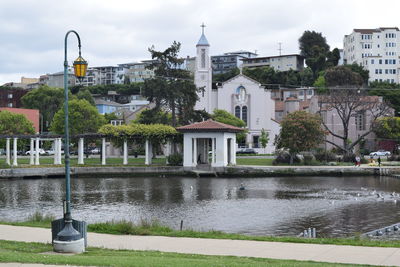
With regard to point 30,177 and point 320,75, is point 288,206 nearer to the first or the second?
point 30,177

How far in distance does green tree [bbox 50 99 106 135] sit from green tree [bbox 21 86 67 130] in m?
30.6

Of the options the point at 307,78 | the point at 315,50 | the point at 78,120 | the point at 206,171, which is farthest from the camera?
the point at 315,50

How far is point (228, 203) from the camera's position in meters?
37.0

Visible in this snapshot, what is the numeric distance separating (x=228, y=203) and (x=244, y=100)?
67.9 meters

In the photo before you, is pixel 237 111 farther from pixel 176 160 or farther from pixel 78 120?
pixel 176 160

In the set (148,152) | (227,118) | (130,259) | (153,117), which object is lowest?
(130,259)

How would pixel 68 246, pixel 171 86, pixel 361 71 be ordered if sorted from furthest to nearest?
1. pixel 361 71
2. pixel 171 86
3. pixel 68 246

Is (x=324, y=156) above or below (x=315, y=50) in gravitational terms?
below

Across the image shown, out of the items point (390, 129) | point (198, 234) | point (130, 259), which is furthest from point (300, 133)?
point (130, 259)

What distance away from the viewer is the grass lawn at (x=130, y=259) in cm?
1320

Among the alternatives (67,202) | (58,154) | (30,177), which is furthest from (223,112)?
(67,202)

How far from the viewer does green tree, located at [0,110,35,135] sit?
87625 mm

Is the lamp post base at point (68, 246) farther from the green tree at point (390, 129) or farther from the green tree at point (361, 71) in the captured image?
the green tree at point (361, 71)

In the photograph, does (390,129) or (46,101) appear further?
(46,101)
